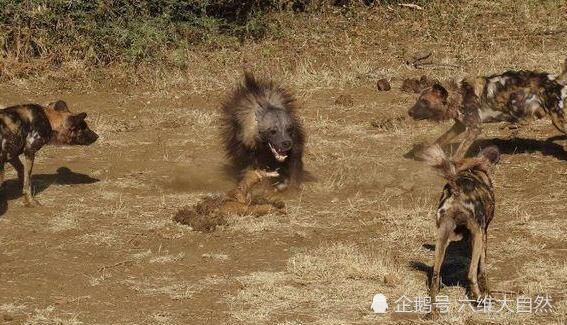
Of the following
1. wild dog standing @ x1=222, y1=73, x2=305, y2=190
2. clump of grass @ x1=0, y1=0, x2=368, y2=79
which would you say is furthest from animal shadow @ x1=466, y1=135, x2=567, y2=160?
clump of grass @ x1=0, y1=0, x2=368, y2=79

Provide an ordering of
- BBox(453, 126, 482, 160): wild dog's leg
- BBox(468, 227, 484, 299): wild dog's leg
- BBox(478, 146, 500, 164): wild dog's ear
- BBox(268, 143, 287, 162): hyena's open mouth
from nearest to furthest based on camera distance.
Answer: BBox(468, 227, 484, 299): wild dog's leg < BBox(478, 146, 500, 164): wild dog's ear < BBox(268, 143, 287, 162): hyena's open mouth < BBox(453, 126, 482, 160): wild dog's leg

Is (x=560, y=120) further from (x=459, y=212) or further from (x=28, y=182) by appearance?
(x=28, y=182)

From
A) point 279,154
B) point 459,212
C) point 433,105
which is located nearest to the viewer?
point 459,212

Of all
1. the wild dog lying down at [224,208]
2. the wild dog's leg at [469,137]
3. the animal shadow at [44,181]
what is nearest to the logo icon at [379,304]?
the wild dog lying down at [224,208]

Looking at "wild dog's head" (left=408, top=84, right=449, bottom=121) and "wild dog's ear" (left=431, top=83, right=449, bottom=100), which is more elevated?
"wild dog's ear" (left=431, top=83, right=449, bottom=100)

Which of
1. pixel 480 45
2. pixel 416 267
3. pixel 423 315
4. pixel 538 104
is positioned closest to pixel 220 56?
pixel 480 45

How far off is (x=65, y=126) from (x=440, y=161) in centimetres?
574

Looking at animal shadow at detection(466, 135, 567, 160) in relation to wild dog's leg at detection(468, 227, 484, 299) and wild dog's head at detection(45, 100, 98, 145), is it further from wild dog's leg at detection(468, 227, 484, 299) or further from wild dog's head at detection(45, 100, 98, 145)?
wild dog's leg at detection(468, 227, 484, 299)

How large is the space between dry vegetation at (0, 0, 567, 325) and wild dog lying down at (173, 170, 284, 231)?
15cm

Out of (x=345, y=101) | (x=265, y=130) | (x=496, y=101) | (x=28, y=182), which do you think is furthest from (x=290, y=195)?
(x=345, y=101)

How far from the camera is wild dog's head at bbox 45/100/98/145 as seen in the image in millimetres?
11922

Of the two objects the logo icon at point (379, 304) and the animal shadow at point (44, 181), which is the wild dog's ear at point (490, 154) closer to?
the logo icon at point (379, 304)

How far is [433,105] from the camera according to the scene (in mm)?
13109

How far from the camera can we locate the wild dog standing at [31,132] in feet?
36.2
